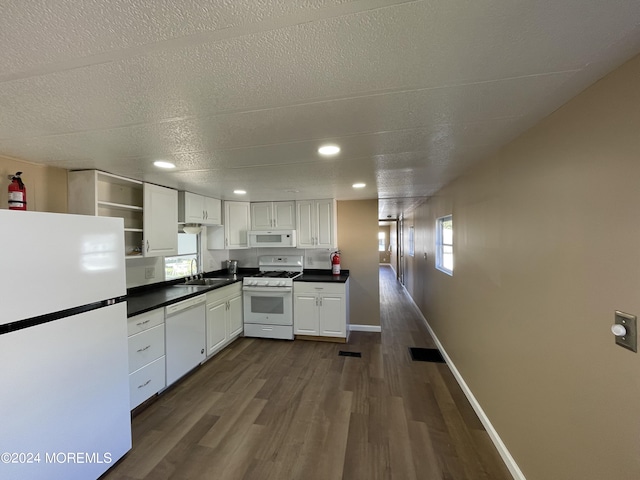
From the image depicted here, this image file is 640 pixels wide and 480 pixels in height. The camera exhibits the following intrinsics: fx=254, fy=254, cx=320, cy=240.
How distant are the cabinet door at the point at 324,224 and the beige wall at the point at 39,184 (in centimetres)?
298

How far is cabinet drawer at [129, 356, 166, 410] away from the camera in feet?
7.27

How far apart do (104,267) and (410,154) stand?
2.36m

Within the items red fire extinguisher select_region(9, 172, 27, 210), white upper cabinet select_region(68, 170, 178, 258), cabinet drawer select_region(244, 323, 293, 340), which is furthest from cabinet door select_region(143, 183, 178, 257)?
cabinet drawer select_region(244, 323, 293, 340)

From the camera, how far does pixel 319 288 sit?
3879mm

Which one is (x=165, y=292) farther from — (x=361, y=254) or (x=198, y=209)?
(x=361, y=254)

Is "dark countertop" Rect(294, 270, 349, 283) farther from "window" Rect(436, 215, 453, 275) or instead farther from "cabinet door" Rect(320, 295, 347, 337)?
"window" Rect(436, 215, 453, 275)

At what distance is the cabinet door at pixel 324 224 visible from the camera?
4.18 m

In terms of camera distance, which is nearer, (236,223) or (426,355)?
(426,355)

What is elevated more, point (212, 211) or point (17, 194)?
point (212, 211)

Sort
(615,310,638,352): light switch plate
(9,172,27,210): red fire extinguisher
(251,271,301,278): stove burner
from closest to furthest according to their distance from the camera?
(615,310,638,352): light switch plate, (9,172,27,210): red fire extinguisher, (251,271,301,278): stove burner

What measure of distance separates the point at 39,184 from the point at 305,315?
322cm

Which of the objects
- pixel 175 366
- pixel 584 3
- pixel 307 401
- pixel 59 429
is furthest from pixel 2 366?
pixel 584 3

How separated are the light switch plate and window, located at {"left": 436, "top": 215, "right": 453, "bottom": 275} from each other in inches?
93.7

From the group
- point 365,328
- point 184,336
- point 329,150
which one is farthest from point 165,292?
point 365,328
